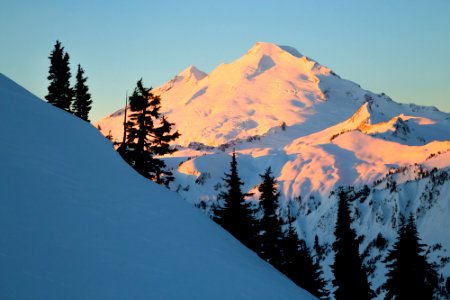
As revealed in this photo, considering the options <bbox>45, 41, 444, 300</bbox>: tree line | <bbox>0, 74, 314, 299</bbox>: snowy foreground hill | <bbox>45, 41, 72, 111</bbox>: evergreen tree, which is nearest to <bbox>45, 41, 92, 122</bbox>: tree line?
<bbox>45, 41, 72, 111</bbox>: evergreen tree

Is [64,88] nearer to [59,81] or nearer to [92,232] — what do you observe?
[59,81]

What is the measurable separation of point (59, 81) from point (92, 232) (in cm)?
4333

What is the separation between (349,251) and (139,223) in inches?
1034

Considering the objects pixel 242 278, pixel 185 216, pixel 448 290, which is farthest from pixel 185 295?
pixel 448 290

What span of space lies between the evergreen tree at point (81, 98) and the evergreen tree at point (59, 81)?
7.03 ft

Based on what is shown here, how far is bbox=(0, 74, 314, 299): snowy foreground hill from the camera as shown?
12.6m

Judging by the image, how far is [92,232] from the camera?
49.8 ft

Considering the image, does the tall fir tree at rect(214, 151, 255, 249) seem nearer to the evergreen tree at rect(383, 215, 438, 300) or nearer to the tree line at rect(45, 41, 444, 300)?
the tree line at rect(45, 41, 444, 300)

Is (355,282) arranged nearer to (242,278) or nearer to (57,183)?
(242,278)

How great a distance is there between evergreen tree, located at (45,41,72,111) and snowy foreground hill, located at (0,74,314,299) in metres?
31.9

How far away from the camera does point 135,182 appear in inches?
867

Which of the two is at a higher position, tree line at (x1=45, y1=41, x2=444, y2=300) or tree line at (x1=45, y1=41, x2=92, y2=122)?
tree line at (x1=45, y1=41, x2=92, y2=122)

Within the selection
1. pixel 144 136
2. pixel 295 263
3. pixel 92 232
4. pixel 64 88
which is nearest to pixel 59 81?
pixel 64 88

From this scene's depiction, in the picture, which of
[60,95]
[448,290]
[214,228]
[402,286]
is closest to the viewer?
[214,228]
